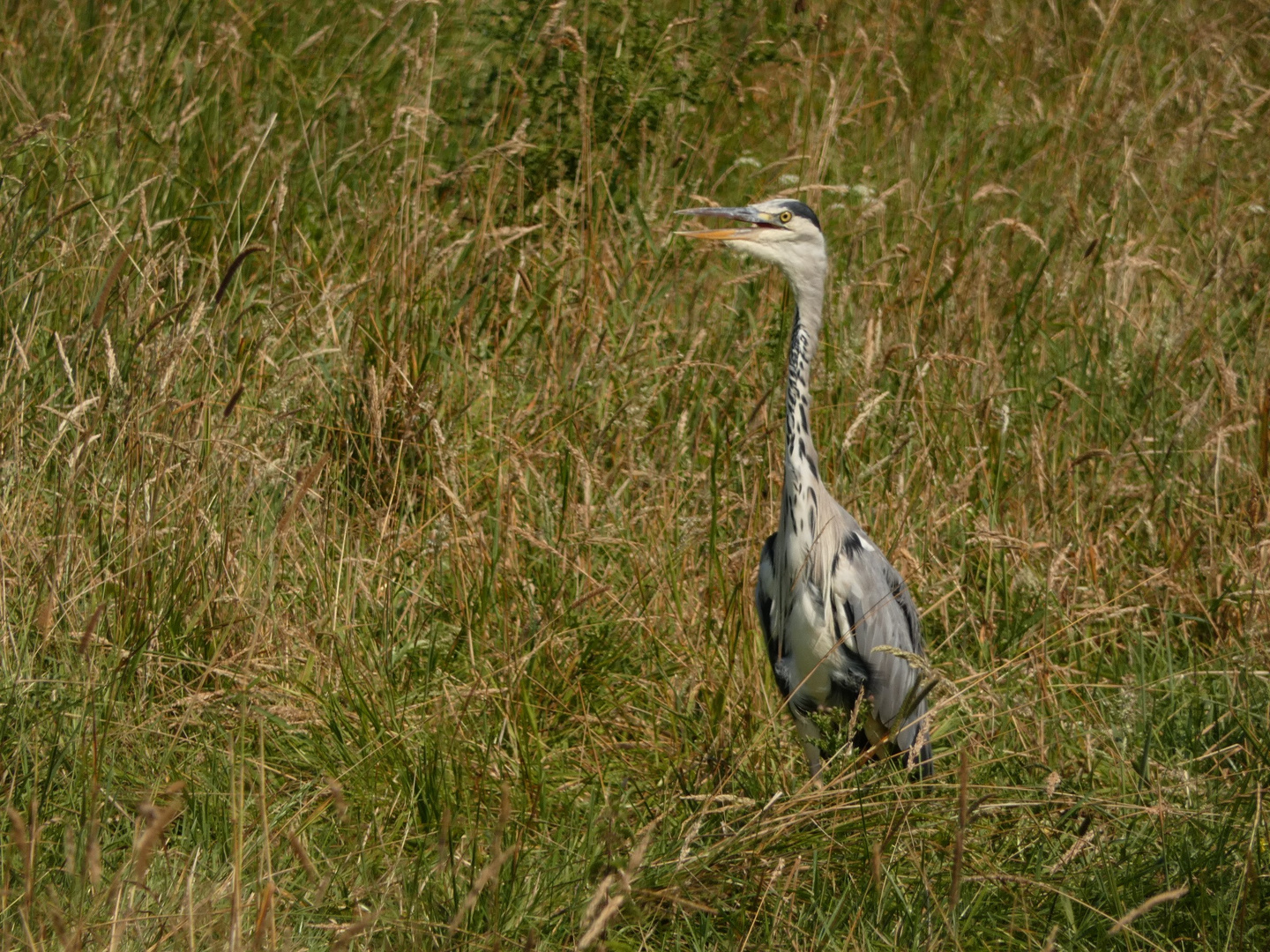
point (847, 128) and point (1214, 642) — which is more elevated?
point (847, 128)

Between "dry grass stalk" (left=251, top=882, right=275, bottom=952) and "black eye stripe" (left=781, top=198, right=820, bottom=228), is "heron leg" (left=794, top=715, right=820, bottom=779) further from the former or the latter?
"dry grass stalk" (left=251, top=882, right=275, bottom=952)

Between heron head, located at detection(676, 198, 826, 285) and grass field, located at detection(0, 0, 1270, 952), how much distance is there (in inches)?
17.3

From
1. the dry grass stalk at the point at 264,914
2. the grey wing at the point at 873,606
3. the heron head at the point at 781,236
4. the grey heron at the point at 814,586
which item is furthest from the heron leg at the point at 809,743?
the dry grass stalk at the point at 264,914

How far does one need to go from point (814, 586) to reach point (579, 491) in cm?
75

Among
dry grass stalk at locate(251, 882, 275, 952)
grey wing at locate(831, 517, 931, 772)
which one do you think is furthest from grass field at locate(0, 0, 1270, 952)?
grey wing at locate(831, 517, 931, 772)

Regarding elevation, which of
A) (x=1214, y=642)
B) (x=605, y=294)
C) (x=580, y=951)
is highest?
(x=580, y=951)

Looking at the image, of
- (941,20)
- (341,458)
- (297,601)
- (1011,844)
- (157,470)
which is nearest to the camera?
(1011,844)

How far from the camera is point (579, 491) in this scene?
3.82 metres

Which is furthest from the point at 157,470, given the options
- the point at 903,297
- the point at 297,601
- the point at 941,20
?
the point at 941,20

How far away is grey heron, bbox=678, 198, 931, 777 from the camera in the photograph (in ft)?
11.1

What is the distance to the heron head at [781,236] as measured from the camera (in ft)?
11.8

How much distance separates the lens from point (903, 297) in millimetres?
4664

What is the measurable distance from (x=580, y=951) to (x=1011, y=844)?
1.29m

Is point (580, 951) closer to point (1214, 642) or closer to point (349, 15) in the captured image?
point (1214, 642)
